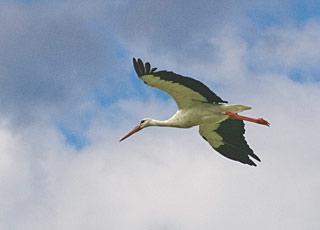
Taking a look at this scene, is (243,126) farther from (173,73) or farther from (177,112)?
(173,73)

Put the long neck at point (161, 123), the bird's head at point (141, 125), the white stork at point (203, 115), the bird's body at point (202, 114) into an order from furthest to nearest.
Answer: the bird's head at point (141, 125) → the long neck at point (161, 123) → the bird's body at point (202, 114) → the white stork at point (203, 115)

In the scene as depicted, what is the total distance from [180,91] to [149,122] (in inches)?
96.8

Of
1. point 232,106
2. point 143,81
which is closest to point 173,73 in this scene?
point 143,81

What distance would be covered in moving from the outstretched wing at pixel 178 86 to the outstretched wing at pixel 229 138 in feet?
6.54

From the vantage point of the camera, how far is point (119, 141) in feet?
69.6

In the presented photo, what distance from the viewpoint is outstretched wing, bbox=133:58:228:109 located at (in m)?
17.8

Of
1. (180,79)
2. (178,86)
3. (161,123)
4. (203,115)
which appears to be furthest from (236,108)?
(161,123)

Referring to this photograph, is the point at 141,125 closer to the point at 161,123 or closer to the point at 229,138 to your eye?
the point at 161,123

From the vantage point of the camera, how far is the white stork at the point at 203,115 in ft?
59.3

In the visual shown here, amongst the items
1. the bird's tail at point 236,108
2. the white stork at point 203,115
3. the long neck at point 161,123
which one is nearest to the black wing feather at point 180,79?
the white stork at point 203,115

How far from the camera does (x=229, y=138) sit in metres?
21.2

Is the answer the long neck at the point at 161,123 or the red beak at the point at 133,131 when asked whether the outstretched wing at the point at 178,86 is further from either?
the red beak at the point at 133,131

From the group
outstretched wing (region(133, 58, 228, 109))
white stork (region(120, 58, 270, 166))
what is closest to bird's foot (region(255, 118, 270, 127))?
white stork (region(120, 58, 270, 166))

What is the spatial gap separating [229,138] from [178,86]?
3.47 metres
